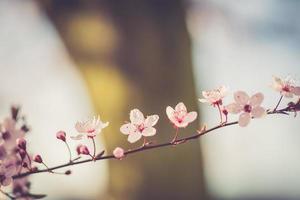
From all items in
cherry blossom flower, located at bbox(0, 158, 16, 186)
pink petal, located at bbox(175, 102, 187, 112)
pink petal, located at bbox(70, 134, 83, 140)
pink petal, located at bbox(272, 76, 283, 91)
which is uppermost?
pink petal, located at bbox(272, 76, 283, 91)

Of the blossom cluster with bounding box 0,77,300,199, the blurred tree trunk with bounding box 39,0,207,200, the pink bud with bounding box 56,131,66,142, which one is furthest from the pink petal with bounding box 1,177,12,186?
the blurred tree trunk with bounding box 39,0,207,200

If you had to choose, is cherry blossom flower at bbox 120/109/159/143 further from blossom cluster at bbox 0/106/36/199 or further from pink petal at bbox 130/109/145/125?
blossom cluster at bbox 0/106/36/199

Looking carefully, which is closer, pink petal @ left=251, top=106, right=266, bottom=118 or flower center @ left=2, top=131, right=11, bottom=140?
pink petal @ left=251, top=106, right=266, bottom=118

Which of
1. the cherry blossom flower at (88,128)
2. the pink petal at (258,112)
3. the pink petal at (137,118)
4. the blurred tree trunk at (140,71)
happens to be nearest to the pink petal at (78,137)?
the cherry blossom flower at (88,128)

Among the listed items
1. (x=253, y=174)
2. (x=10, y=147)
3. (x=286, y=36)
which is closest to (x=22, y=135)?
(x=10, y=147)

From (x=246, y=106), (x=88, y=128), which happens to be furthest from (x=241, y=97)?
(x=88, y=128)

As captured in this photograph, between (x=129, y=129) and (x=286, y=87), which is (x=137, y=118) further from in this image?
(x=286, y=87)
